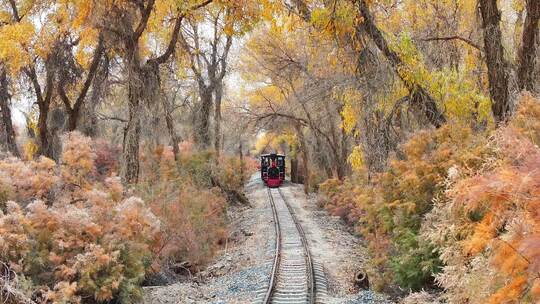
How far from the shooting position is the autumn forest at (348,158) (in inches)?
252

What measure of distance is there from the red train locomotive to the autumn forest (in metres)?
16.9

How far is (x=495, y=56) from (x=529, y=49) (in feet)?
2.39

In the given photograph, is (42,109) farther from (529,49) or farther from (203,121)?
(529,49)

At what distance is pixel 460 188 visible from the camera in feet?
19.5

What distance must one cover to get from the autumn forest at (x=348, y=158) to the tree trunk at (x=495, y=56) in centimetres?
3

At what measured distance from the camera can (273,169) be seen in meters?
42.7

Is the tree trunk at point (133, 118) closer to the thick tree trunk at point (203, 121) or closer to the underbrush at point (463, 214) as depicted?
the underbrush at point (463, 214)

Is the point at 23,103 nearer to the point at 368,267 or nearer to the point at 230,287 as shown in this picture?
the point at 230,287

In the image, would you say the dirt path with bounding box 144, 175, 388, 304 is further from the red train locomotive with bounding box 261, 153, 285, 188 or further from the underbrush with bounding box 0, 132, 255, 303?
the red train locomotive with bounding box 261, 153, 285, 188

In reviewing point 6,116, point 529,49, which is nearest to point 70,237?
point 529,49

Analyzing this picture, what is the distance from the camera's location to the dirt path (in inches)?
441

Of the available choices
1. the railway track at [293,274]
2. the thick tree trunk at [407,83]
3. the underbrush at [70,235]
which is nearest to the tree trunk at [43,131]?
the underbrush at [70,235]

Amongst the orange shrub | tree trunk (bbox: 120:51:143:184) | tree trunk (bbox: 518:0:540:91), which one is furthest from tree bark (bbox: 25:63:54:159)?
tree trunk (bbox: 518:0:540:91)

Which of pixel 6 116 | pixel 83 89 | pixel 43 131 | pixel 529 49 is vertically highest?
pixel 83 89
